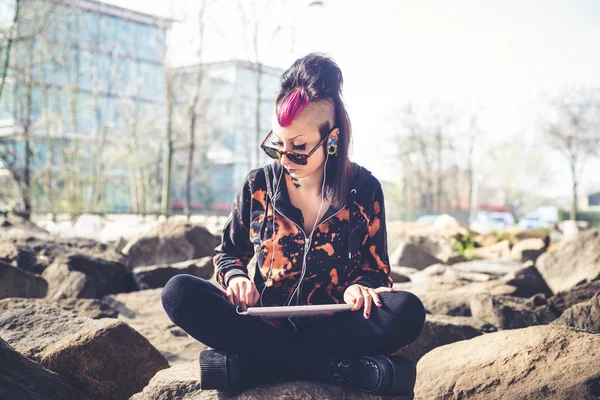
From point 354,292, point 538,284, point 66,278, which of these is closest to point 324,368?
point 354,292

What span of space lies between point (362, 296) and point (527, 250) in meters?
9.08

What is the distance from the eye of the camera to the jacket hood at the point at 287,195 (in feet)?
8.94

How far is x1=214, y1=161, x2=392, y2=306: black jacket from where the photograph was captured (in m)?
2.68

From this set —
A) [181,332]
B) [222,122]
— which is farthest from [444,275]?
[222,122]

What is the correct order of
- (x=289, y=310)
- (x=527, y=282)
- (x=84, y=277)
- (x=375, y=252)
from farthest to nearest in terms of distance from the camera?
(x=527, y=282) < (x=84, y=277) < (x=375, y=252) < (x=289, y=310)

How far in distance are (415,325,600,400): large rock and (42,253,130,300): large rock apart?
3.20 meters

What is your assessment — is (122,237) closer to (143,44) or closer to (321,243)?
(321,243)

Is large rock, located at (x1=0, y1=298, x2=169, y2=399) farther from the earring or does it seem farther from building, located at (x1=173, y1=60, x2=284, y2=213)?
building, located at (x1=173, y1=60, x2=284, y2=213)

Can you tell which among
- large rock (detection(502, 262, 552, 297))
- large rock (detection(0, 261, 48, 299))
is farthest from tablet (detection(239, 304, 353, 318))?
large rock (detection(502, 262, 552, 297))

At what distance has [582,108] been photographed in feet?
90.2

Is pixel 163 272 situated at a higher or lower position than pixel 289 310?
lower

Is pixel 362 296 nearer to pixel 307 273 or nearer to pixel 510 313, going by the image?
pixel 307 273

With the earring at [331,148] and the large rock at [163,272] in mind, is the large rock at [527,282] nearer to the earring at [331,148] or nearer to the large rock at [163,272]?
the large rock at [163,272]

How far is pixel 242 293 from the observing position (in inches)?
100
